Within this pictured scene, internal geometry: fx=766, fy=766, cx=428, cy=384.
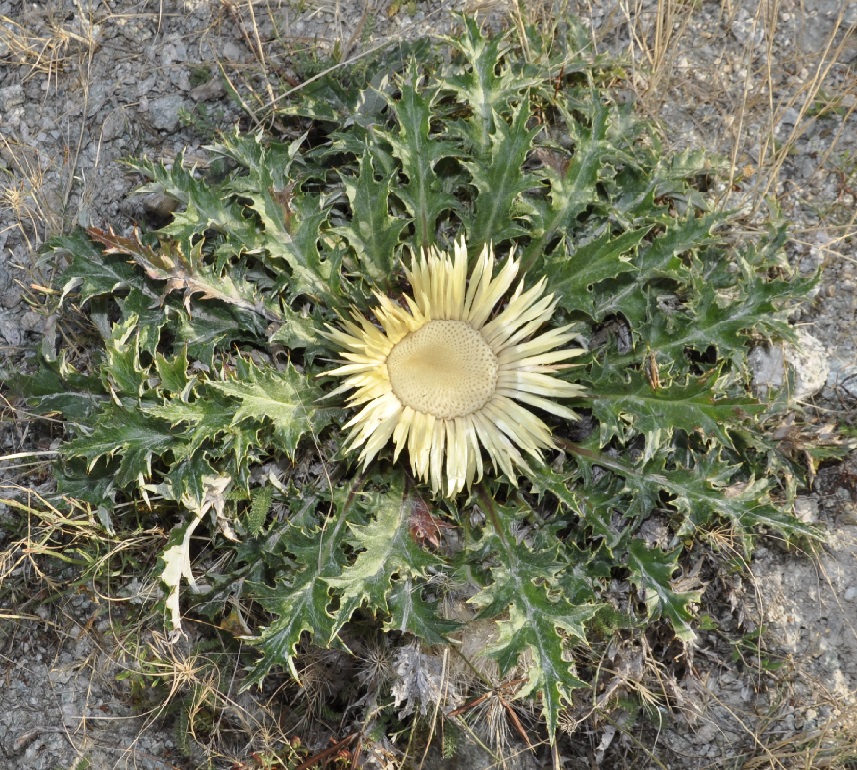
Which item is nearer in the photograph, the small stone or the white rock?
the white rock

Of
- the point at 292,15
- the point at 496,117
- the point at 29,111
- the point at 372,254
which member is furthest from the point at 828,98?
the point at 29,111

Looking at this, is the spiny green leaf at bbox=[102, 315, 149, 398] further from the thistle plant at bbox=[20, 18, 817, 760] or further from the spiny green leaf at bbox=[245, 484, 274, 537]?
the spiny green leaf at bbox=[245, 484, 274, 537]

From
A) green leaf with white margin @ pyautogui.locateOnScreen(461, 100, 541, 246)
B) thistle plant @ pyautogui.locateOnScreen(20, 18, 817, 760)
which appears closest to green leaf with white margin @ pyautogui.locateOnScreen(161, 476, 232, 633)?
thistle plant @ pyautogui.locateOnScreen(20, 18, 817, 760)

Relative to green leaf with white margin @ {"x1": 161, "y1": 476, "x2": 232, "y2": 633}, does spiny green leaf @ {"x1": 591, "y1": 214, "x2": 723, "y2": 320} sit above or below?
above

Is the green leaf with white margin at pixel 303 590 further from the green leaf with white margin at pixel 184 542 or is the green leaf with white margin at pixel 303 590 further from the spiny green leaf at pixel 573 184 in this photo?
the spiny green leaf at pixel 573 184

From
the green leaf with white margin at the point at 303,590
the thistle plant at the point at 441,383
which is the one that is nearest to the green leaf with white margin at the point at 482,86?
the thistle plant at the point at 441,383

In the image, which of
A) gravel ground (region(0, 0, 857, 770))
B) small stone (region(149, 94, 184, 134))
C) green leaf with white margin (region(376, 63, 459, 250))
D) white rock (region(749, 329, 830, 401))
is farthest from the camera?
small stone (region(149, 94, 184, 134))
